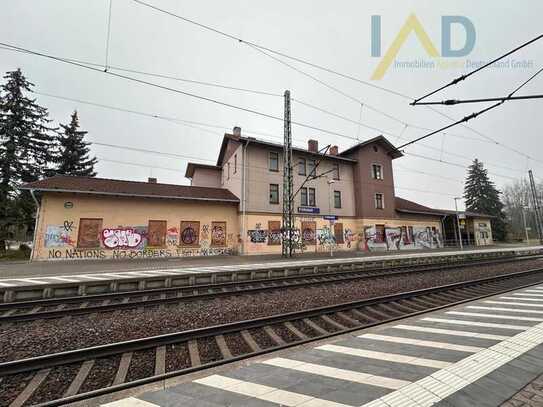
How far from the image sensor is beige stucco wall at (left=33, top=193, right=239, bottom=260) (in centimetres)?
1777

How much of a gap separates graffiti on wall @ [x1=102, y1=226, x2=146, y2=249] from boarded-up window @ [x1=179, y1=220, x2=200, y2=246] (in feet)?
9.60

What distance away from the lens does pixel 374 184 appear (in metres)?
30.6

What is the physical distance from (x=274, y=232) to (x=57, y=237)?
16.2 meters

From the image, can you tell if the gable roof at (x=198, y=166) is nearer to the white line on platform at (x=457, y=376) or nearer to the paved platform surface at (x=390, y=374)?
the paved platform surface at (x=390, y=374)

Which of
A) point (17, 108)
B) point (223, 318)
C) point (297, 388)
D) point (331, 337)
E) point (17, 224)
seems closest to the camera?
point (297, 388)

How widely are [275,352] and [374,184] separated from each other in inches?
1153

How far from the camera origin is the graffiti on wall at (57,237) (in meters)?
17.6

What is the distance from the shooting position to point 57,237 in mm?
17797

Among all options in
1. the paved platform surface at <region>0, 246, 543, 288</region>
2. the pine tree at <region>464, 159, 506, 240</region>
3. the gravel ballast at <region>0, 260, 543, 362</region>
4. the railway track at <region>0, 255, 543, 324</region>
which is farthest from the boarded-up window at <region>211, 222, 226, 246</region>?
the pine tree at <region>464, 159, 506, 240</region>

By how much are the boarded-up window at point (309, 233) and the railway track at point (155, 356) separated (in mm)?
18525

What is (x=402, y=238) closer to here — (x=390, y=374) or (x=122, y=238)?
(x=122, y=238)

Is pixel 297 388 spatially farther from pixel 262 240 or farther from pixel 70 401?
pixel 262 240

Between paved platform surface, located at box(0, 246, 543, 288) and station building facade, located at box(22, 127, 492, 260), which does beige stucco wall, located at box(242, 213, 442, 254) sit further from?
paved platform surface, located at box(0, 246, 543, 288)

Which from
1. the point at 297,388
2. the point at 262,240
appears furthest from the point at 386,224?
A: the point at 297,388
